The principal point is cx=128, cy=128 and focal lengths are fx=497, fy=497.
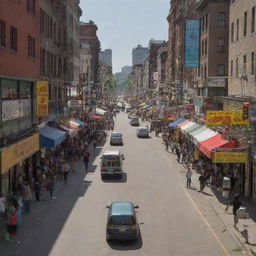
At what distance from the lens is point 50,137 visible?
123 ft

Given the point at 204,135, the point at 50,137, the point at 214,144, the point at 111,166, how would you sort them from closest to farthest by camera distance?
the point at 214,144 → the point at 50,137 → the point at 111,166 → the point at 204,135

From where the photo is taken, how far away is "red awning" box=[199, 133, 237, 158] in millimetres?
31203

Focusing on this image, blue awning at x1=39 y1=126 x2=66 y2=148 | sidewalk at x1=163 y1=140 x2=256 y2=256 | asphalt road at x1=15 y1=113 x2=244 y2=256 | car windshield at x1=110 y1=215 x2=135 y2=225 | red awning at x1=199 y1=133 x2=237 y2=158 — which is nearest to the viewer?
asphalt road at x1=15 y1=113 x2=244 y2=256

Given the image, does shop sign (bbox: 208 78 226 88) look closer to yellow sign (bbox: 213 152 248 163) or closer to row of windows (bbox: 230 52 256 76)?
row of windows (bbox: 230 52 256 76)

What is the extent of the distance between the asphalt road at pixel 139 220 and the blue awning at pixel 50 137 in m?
3.24

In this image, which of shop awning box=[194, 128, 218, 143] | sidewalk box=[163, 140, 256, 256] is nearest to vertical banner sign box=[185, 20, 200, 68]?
shop awning box=[194, 128, 218, 143]

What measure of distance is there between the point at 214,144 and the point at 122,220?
13.1 meters

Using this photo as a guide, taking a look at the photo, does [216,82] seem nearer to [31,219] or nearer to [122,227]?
[31,219]

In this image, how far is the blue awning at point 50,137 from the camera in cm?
3678

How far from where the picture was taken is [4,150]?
2455 centimetres

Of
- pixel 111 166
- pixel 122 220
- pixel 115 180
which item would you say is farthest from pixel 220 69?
pixel 122 220

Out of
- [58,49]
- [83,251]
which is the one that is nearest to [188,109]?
[58,49]

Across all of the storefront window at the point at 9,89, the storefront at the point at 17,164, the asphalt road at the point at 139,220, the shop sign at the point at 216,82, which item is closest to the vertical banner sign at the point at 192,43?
the shop sign at the point at 216,82

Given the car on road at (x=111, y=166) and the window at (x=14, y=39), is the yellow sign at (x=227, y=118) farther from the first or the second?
the window at (x=14, y=39)
